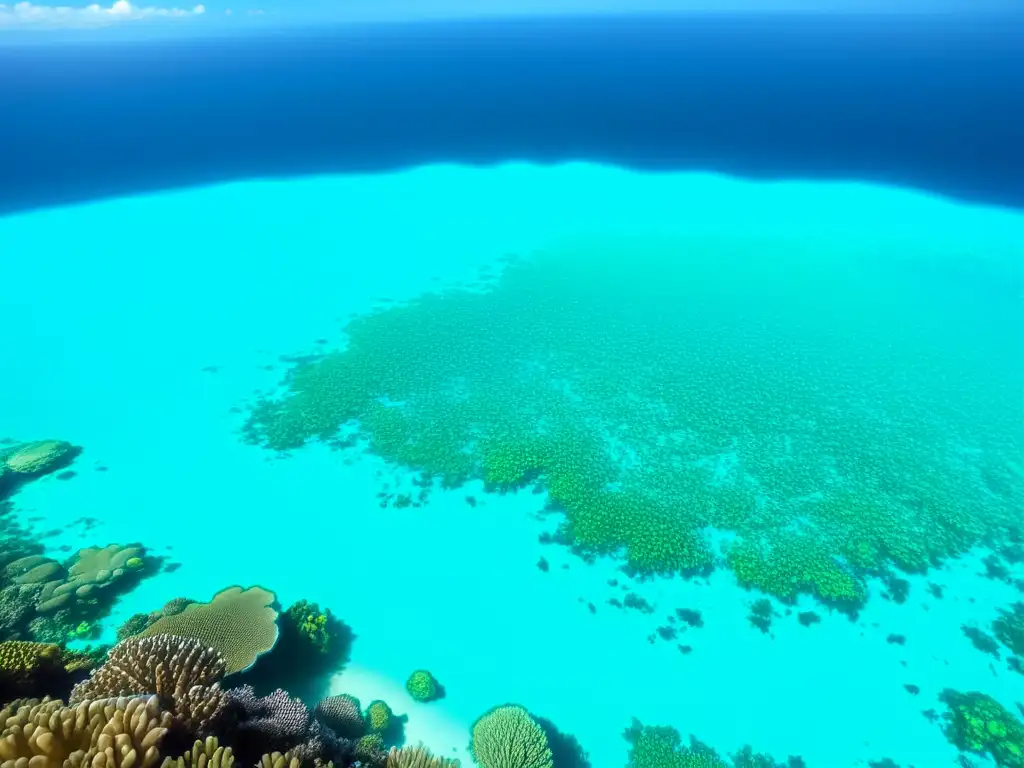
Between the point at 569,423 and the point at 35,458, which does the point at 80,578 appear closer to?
the point at 35,458

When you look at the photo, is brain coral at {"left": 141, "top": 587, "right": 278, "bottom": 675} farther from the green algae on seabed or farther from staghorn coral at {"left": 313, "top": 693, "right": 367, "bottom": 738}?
the green algae on seabed

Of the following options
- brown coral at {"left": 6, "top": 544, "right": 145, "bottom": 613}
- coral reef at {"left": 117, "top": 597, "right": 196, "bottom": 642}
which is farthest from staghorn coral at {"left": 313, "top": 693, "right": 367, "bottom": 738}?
brown coral at {"left": 6, "top": 544, "right": 145, "bottom": 613}

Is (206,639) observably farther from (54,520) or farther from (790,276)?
(790,276)

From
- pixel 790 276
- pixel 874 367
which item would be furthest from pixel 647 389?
pixel 790 276

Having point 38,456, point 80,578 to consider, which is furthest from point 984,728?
point 38,456

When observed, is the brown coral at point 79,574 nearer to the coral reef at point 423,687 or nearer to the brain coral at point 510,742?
the coral reef at point 423,687
